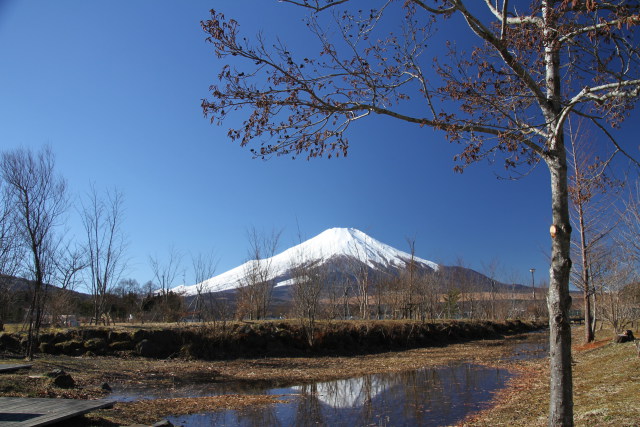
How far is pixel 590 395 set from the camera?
28.9 ft

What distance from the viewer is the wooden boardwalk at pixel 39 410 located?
18.5 ft

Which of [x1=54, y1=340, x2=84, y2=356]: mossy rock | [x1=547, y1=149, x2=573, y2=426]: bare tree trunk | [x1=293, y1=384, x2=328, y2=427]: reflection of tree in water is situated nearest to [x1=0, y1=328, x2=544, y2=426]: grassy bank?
[x1=293, y1=384, x2=328, y2=427]: reflection of tree in water

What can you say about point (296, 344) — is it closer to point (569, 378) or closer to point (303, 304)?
point (303, 304)

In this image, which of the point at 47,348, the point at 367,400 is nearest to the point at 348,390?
the point at 367,400

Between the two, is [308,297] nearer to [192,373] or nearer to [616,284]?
[192,373]

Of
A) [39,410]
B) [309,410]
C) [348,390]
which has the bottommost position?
[348,390]

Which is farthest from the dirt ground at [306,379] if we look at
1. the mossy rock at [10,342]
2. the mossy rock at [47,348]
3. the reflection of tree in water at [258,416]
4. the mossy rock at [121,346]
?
the mossy rock at [10,342]

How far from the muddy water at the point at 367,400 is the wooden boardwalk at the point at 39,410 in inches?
92.2

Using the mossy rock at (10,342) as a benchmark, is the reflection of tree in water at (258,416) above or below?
below

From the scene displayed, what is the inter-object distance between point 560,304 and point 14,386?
945 centimetres

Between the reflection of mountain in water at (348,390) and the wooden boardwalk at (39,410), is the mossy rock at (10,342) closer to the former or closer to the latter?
the reflection of mountain in water at (348,390)

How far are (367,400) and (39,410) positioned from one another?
7.64 metres

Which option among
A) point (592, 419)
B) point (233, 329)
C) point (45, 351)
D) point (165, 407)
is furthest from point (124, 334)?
point (592, 419)

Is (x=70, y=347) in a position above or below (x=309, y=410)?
above
